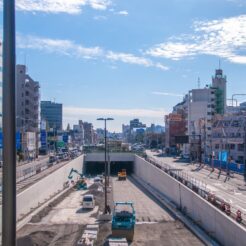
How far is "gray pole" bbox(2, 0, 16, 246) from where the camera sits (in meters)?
4.51

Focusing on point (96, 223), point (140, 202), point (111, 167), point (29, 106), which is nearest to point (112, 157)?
point (111, 167)

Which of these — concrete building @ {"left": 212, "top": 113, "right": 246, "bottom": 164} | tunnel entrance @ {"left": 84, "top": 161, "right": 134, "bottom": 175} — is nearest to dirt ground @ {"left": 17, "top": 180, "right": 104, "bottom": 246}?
concrete building @ {"left": 212, "top": 113, "right": 246, "bottom": 164}

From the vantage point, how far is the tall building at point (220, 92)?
136 m

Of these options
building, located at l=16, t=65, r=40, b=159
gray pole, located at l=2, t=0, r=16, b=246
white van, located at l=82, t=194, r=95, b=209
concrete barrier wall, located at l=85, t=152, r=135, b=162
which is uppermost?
building, located at l=16, t=65, r=40, b=159

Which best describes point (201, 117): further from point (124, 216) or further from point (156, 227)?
point (124, 216)

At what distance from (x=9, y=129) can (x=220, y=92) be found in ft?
443

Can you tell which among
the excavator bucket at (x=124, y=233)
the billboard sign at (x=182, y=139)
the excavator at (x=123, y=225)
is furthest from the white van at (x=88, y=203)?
the billboard sign at (x=182, y=139)

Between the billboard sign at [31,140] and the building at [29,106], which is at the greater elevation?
the building at [29,106]

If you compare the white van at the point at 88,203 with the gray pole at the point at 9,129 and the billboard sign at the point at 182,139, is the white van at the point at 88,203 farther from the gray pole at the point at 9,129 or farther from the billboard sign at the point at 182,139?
the billboard sign at the point at 182,139

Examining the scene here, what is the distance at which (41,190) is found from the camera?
48.0 meters

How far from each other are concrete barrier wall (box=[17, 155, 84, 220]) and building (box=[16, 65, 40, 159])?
36.0 m

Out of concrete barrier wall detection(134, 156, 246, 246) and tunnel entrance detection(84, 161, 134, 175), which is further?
tunnel entrance detection(84, 161, 134, 175)

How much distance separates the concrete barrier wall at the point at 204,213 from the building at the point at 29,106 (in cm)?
5566

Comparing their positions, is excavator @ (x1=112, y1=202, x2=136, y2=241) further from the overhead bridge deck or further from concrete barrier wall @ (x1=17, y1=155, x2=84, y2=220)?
the overhead bridge deck
